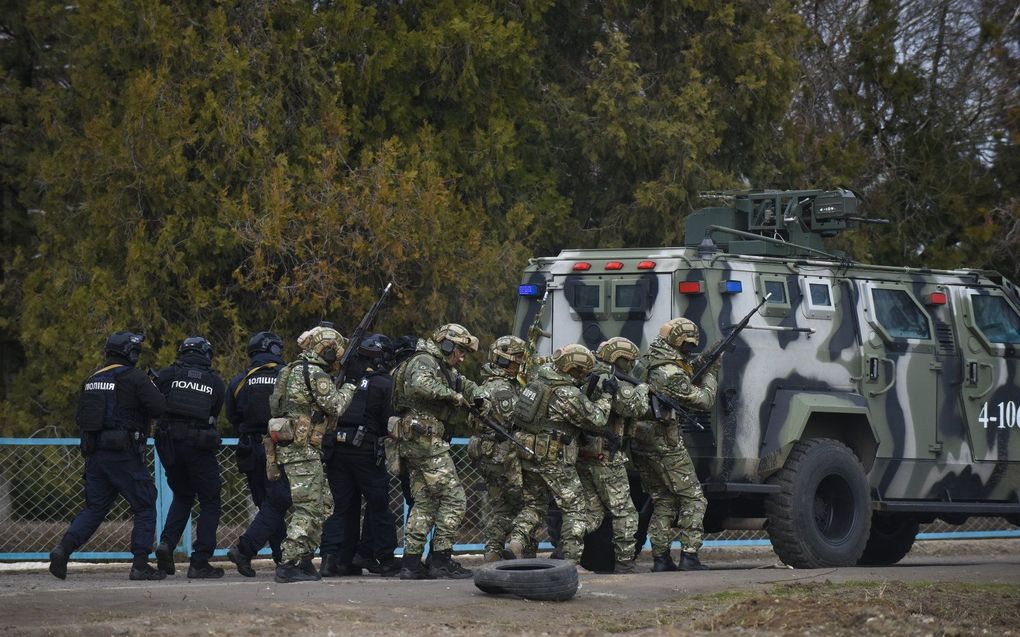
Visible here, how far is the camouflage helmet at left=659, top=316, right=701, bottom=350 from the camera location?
1105 centimetres

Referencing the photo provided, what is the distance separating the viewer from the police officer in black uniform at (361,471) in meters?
11.4

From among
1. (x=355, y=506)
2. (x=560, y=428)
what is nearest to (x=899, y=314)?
(x=560, y=428)

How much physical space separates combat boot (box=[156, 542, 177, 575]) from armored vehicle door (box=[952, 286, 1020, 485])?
6098 mm

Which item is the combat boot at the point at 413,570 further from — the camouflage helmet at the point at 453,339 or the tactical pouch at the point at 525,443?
the camouflage helmet at the point at 453,339

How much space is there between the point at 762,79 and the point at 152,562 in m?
9.19

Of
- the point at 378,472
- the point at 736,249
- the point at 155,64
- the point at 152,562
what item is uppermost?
the point at 155,64

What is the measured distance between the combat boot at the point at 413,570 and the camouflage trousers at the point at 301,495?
2.30 ft

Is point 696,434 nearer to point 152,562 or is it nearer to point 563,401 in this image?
point 563,401

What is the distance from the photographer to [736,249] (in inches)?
511

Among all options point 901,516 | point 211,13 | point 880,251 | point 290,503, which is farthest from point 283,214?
point 880,251

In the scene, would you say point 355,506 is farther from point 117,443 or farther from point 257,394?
point 117,443

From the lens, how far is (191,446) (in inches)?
448

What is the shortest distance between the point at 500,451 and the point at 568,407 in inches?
27.4

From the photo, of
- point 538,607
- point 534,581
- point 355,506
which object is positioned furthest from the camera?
point 355,506
